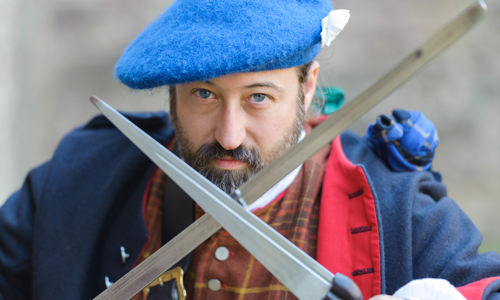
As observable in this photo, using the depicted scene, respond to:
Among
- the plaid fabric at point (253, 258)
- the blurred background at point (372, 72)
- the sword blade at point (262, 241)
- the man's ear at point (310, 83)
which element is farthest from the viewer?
the blurred background at point (372, 72)

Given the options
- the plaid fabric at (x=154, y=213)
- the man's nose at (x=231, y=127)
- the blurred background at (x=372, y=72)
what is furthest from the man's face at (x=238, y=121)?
the blurred background at (x=372, y=72)

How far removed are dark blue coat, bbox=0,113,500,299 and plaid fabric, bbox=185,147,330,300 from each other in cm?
17

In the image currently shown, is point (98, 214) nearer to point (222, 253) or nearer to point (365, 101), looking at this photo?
point (222, 253)

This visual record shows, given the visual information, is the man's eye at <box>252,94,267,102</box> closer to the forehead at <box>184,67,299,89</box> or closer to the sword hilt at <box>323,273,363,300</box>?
the forehead at <box>184,67,299,89</box>

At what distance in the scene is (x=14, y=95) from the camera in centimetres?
292

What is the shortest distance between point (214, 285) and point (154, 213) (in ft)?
1.02

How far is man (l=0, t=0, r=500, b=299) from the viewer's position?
1.12 metres

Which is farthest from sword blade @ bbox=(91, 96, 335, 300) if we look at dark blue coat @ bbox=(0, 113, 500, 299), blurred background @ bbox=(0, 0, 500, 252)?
blurred background @ bbox=(0, 0, 500, 252)

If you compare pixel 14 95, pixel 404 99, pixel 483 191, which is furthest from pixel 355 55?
pixel 14 95

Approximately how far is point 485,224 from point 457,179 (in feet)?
1.09

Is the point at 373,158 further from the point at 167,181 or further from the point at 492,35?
the point at 492,35

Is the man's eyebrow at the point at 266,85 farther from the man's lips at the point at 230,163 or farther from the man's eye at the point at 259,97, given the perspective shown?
the man's lips at the point at 230,163

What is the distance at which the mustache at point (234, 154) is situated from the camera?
1.25 meters

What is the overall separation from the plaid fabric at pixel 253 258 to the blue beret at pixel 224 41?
40cm
